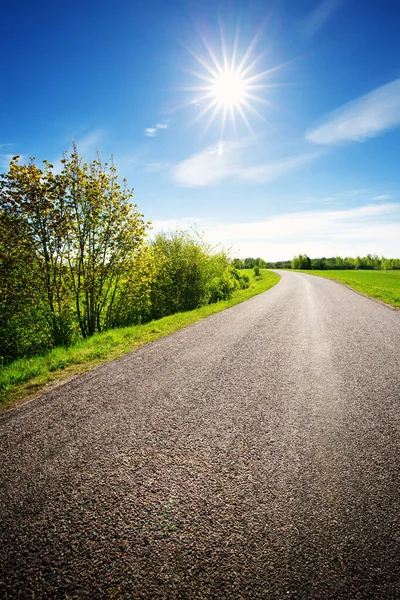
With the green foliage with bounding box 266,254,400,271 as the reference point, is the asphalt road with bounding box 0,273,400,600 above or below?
below

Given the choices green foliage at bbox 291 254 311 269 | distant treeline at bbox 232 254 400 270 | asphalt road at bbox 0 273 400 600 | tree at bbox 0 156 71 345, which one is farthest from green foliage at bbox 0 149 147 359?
green foliage at bbox 291 254 311 269

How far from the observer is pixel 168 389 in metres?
4.65

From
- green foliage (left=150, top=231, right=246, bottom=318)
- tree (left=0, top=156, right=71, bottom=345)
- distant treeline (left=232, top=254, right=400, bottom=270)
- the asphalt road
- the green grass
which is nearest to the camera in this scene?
the asphalt road

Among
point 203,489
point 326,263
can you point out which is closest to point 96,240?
point 203,489

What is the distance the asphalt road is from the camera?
184 cm

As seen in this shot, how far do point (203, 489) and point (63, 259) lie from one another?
334 inches

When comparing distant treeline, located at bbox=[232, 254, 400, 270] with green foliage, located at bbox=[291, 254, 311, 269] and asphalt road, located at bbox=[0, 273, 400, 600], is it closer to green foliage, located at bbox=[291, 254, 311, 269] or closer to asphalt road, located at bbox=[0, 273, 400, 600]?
green foliage, located at bbox=[291, 254, 311, 269]

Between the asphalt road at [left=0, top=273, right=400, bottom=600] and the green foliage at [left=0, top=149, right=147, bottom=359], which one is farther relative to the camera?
the green foliage at [left=0, top=149, right=147, bottom=359]

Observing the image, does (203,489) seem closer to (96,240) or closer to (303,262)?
(96,240)

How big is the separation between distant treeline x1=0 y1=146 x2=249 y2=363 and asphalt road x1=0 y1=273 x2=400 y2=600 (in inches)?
164

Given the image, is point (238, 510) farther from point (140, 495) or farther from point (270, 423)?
point (270, 423)

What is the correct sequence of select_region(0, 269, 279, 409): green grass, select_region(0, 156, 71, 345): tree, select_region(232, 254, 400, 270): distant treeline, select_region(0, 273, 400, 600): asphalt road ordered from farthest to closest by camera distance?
select_region(232, 254, 400, 270): distant treeline, select_region(0, 156, 71, 345): tree, select_region(0, 269, 279, 409): green grass, select_region(0, 273, 400, 600): asphalt road

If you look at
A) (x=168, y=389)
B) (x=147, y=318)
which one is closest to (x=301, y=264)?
(x=147, y=318)

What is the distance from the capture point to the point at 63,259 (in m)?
9.12
